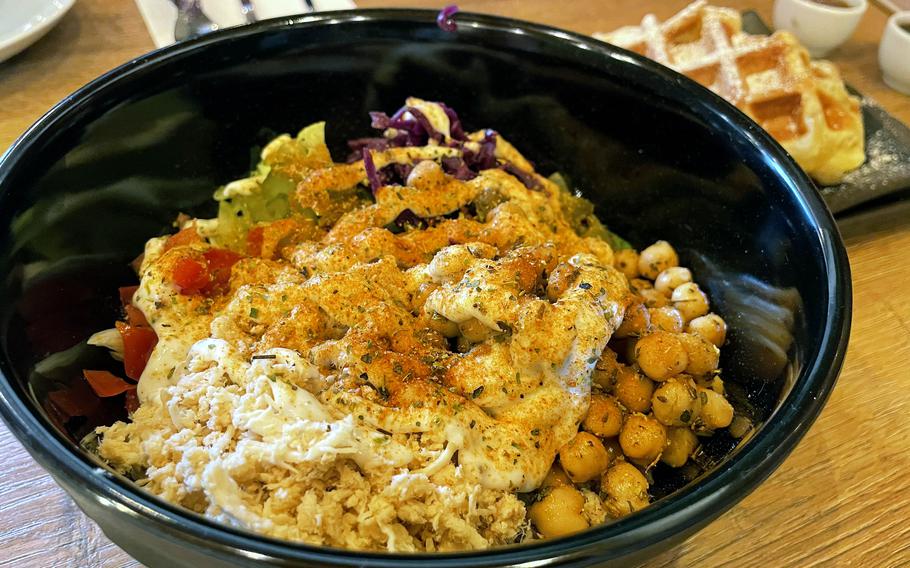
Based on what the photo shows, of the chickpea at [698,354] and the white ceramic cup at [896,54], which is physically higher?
the chickpea at [698,354]

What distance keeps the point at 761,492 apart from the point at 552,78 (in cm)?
109

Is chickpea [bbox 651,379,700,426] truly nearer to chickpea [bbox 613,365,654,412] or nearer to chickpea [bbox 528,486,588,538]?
chickpea [bbox 613,365,654,412]

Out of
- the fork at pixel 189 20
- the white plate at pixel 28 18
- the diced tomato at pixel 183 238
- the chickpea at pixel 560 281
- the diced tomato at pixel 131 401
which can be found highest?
the white plate at pixel 28 18

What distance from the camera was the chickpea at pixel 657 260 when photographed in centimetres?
186

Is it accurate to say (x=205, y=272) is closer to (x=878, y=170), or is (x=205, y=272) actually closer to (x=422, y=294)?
(x=422, y=294)

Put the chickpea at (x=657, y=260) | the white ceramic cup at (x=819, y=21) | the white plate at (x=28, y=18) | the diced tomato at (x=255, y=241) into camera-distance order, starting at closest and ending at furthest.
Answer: the diced tomato at (x=255, y=241) < the chickpea at (x=657, y=260) < the white plate at (x=28, y=18) < the white ceramic cup at (x=819, y=21)

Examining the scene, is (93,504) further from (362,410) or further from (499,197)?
(499,197)

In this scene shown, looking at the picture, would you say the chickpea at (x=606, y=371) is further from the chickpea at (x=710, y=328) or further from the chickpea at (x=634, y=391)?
the chickpea at (x=710, y=328)

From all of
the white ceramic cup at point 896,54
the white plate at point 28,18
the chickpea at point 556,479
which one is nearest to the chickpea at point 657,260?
the chickpea at point 556,479

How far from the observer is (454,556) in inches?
37.1

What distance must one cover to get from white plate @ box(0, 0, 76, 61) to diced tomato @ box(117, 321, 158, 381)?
51.2 inches

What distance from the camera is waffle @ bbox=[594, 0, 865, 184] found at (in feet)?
7.27

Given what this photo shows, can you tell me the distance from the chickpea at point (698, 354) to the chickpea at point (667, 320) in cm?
6

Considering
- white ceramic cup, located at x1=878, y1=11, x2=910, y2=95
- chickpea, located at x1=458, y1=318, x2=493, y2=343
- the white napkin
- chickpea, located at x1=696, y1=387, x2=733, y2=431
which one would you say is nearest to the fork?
the white napkin
